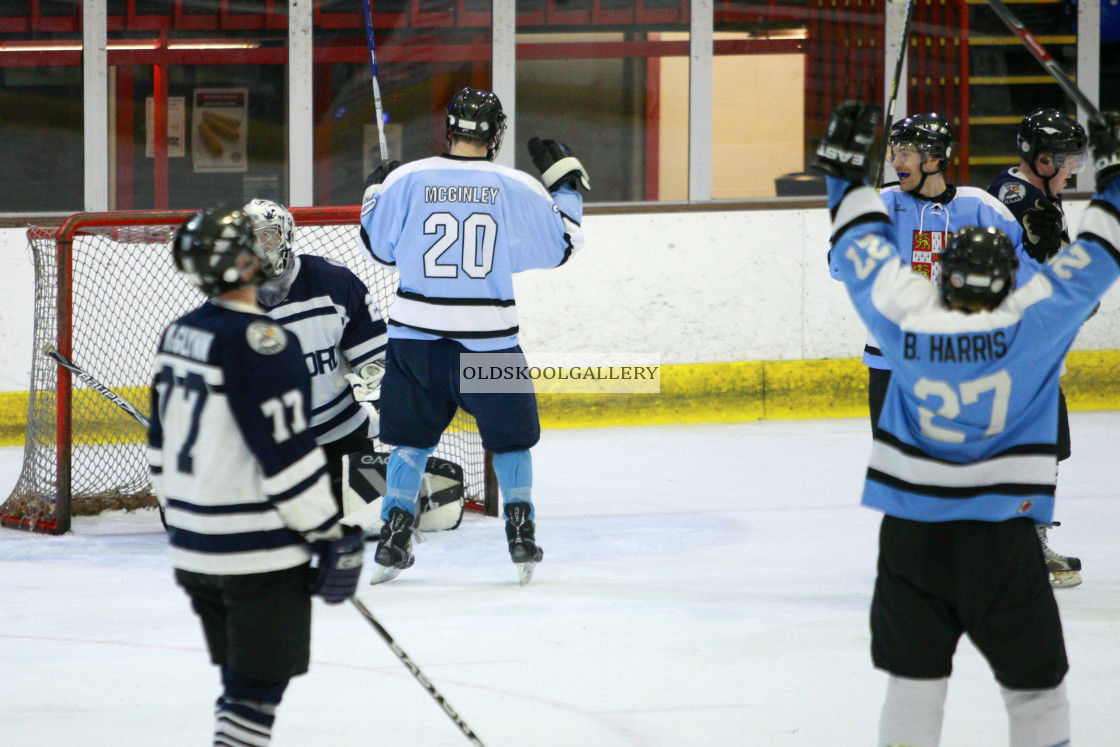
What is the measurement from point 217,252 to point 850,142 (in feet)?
3.01

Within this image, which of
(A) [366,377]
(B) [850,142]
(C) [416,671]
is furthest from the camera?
(A) [366,377]

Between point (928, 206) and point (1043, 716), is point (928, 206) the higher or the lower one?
the higher one

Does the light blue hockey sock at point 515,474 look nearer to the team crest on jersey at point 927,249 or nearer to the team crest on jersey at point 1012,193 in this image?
the team crest on jersey at point 927,249

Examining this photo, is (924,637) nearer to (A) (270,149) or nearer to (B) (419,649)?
(B) (419,649)

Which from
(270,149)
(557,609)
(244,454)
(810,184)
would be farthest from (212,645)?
(810,184)

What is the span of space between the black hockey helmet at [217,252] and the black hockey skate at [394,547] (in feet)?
5.66

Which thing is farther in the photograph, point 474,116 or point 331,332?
point 474,116

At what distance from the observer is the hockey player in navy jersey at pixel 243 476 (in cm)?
181

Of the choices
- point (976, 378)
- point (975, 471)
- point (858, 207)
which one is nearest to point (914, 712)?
point (975, 471)

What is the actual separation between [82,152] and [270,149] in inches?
32.6

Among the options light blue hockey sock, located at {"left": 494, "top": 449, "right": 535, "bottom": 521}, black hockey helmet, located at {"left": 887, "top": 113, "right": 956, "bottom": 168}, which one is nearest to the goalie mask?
black hockey helmet, located at {"left": 887, "top": 113, "right": 956, "bottom": 168}

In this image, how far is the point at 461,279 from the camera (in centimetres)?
345

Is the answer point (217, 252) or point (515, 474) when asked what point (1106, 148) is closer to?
point (217, 252)

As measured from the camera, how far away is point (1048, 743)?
5.97ft
